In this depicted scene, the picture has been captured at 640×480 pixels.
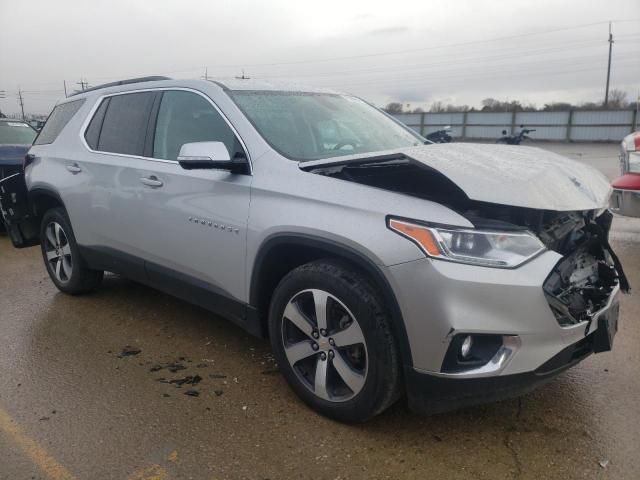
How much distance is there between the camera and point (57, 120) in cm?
493

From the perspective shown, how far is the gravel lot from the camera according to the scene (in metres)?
2.47

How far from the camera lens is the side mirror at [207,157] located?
298 cm

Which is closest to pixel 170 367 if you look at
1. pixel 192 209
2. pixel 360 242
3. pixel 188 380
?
pixel 188 380

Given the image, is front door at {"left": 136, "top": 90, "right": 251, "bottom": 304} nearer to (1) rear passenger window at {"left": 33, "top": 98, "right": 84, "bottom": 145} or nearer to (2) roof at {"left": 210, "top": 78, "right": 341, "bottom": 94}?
(2) roof at {"left": 210, "top": 78, "right": 341, "bottom": 94}

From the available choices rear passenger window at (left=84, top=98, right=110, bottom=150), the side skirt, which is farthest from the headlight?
rear passenger window at (left=84, top=98, right=110, bottom=150)

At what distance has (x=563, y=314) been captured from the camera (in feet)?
7.79

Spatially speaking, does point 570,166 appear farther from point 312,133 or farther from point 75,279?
point 75,279

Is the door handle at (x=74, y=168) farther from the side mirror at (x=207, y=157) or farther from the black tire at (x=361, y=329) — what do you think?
the black tire at (x=361, y=329)

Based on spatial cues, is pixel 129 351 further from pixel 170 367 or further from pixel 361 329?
pixel 361 329

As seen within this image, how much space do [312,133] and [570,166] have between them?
5.09ft

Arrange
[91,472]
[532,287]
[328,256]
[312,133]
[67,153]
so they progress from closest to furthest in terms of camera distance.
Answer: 1. [532,287]
2. [91,472]
3. [328,256]
4. [312,133]
5. [67,153]

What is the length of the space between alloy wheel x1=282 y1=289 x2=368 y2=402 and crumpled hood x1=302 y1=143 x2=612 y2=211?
732mm

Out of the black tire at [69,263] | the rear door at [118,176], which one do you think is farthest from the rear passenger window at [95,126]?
the black tire at [69,263]

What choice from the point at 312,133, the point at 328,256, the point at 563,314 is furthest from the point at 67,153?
the point at 563,314
